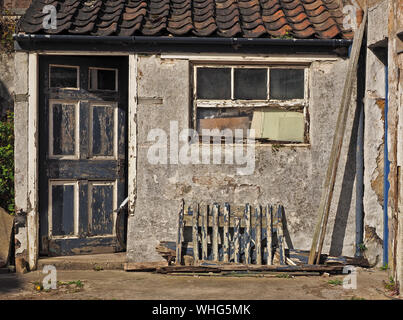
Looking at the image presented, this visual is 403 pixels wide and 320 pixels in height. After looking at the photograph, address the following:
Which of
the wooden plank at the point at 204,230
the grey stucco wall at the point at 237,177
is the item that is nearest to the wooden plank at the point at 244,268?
the wooden plank at the point at 204,230

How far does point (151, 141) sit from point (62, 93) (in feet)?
4.95

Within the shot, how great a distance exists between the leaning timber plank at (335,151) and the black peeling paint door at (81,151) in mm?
2909

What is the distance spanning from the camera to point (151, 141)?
7371 mm

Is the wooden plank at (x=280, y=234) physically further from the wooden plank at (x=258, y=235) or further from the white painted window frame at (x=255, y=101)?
the white painted window frame at (x=255, y=101)

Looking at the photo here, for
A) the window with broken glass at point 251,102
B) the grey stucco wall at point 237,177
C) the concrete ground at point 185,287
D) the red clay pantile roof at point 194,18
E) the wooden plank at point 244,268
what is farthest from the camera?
the window with broken glass at point 251,102

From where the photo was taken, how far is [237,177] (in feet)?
24.3

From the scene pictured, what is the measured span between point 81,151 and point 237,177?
2294mm

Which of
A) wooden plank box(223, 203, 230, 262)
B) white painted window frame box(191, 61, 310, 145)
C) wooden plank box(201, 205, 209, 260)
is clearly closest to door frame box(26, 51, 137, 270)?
white painted window frame box(191, 61, 310, 145)

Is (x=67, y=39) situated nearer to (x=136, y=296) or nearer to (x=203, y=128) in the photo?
(x=203, y=128)

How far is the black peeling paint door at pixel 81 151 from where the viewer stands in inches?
299

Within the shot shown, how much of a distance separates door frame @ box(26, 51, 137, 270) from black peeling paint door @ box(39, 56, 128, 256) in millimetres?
217

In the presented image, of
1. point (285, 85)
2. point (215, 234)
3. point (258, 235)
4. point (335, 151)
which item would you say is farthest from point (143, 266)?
point (285, 85)

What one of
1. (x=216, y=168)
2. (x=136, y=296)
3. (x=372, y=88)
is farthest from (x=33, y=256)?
(x=372, y=88)

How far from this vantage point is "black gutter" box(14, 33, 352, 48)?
23.3 ft
